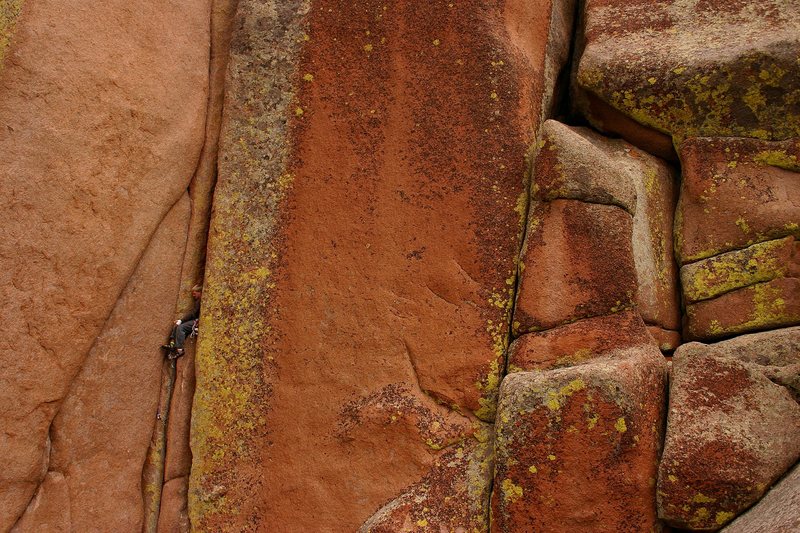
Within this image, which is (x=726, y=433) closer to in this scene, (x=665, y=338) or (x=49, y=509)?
(x=665, y=338)

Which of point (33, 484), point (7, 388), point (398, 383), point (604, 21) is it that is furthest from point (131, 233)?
point (604, 21)

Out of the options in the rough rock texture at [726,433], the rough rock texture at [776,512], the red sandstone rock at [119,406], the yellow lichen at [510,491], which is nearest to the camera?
the rough rock texture at [776,512]

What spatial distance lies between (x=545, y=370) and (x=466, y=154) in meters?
2.03

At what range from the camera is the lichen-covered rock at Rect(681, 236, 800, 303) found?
253 inches

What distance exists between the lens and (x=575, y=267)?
6.31 m

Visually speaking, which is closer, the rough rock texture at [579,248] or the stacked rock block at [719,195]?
the stacked rock block at [719,195]

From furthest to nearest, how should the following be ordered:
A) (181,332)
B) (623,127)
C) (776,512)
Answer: (623,127), (181,332), (776,512)

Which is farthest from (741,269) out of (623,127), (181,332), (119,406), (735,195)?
(119,406)

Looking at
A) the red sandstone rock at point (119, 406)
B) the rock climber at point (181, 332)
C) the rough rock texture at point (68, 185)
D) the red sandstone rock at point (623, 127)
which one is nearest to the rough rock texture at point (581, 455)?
the red sandstone rock at point (623, 127)

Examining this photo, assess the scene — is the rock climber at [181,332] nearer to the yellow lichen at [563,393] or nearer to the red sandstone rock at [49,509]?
the red sandstone rock at [49,509]

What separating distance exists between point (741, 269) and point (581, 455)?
2.21 m

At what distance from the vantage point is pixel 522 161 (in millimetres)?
6828

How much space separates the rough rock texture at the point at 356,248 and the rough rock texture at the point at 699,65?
24.8 inches

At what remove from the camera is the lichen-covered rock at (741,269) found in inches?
253
